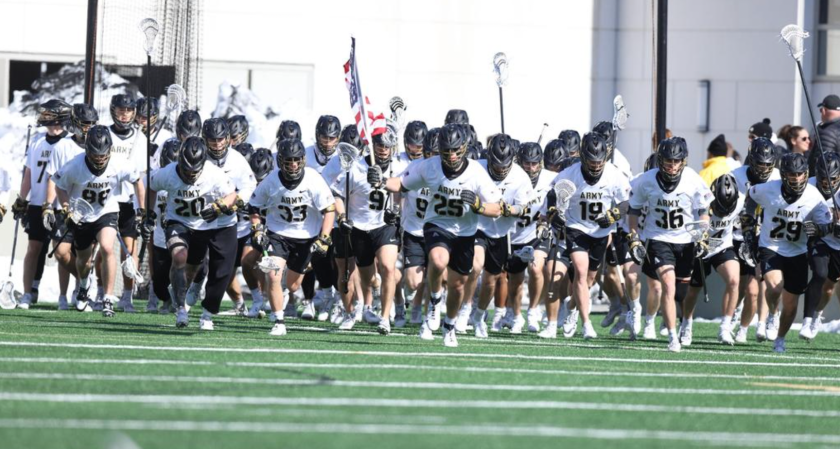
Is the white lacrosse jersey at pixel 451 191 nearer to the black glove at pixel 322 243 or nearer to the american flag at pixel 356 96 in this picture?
the black glove at pixel 322 243

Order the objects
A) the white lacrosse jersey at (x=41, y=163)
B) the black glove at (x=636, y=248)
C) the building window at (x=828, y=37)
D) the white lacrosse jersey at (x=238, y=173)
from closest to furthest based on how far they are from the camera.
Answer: the black glove at (x=636, y=248) < the white lacrosse jersey at (x=238, y=173) < the white lacrosse jersey at (x=41, y=163) < the building window at (x=828, y=37)

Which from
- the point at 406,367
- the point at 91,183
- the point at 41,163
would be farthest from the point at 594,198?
the point at 41,163

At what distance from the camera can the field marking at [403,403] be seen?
8383 mm

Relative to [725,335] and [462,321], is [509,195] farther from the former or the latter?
[725,335]

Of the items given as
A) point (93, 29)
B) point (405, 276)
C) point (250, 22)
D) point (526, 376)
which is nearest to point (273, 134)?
point (250, 22)

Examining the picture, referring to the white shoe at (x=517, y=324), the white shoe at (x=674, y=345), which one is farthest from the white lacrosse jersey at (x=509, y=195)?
the white shoe at (x=674, y=345)

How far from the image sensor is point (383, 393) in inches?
359

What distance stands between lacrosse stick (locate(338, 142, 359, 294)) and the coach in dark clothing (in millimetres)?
4755

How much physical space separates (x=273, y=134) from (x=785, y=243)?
1147cm

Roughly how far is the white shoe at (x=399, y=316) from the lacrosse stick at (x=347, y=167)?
66 cm

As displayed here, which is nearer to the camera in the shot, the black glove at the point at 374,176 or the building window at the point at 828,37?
the black glove at the point at 374,176

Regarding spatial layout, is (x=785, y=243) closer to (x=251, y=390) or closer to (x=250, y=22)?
(x=251, y=390)

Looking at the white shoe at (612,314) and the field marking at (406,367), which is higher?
the white shoe at (612,314)

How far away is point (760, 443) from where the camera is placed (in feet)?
25.4
